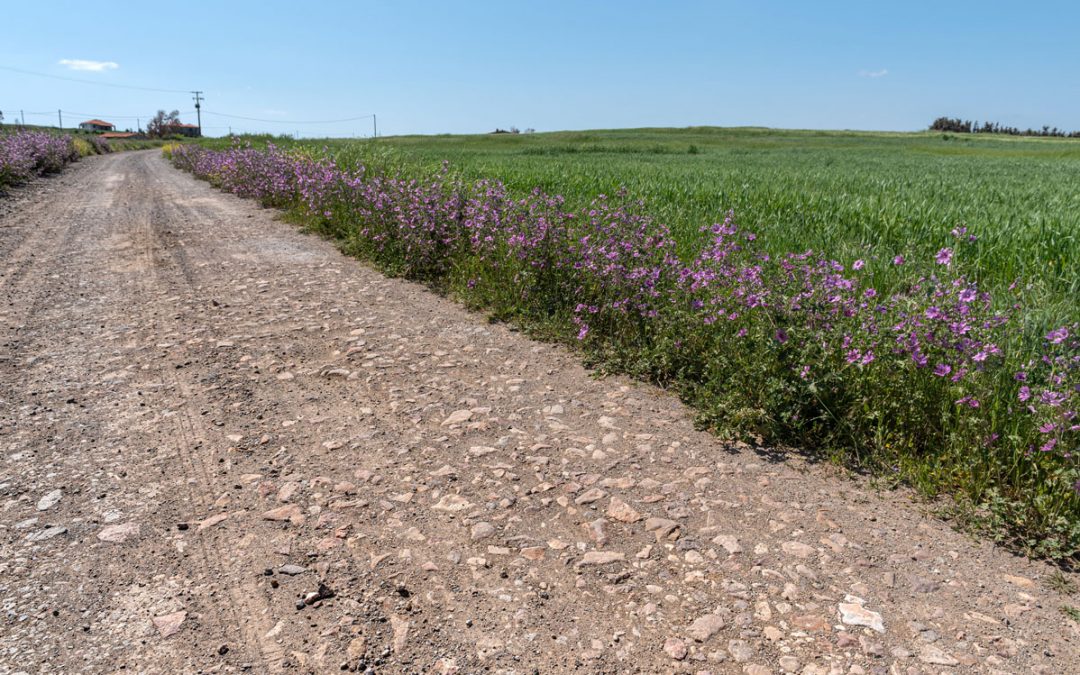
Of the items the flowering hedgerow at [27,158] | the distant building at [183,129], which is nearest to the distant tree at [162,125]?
the distant building at [183,129]

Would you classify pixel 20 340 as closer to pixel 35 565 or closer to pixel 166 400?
pixel 166 400

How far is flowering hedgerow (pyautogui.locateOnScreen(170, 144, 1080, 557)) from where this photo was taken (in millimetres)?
3350

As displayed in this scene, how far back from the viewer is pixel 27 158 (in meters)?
22.7

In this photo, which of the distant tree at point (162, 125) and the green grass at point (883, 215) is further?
the distant tree at point (162, 125)

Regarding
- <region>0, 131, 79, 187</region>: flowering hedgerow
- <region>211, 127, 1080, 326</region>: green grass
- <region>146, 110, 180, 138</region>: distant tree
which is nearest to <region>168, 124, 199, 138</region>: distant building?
<region>146, 110, 180, 138</region>: distant tree

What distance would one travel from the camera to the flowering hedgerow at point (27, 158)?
776 inches

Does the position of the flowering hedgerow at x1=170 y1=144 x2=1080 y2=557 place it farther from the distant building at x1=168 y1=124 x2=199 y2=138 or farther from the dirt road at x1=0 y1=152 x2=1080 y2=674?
the distant building at x1=168 y1=124 x2=199 y2=138

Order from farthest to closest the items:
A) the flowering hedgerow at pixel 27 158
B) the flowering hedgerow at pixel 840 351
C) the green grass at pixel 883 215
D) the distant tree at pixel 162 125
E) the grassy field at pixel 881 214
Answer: the distant tree at pixel 162 125 < the flowering hedgerow at pixel 27 158 < the grassy field at pixel 881 214 < the green grass at pixel 883 215 < the flowering hedgerow at pixel 840 351

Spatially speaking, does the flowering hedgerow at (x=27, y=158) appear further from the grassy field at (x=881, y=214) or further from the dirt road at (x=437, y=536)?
the dirt road at (x=437, y=536)

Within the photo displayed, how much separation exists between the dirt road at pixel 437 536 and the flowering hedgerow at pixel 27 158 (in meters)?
18.4

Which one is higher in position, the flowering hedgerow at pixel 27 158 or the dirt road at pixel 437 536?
the flowering hedgerow at pixel 27 158

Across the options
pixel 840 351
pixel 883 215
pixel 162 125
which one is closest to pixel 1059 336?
pixel 840 351

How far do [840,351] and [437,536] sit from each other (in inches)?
104

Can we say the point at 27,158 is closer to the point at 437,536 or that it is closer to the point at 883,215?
the point at 883,215
